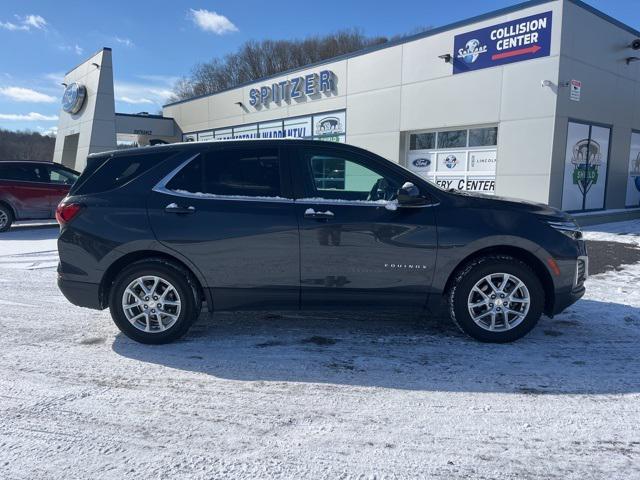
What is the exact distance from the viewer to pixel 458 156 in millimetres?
14375

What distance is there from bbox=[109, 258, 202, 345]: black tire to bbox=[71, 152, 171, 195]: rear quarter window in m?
0.78

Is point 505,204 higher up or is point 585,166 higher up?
point 585,166

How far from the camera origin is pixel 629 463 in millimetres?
2484

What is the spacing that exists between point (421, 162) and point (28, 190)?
38.6 feet

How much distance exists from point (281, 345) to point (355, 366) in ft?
2.58

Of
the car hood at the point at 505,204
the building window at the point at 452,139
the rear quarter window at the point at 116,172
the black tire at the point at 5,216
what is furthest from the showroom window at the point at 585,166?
the black tire at the point at 5,216


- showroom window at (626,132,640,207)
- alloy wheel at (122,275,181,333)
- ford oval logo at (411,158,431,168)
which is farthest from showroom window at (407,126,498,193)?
alloy wheel at (122,275,181,333)

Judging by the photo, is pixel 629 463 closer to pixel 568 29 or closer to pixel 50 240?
pixel 50 240

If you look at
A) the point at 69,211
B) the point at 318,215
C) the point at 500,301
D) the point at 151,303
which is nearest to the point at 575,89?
the point at 500,301

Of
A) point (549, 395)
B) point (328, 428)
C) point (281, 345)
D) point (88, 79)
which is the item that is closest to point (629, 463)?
point (549, 395)

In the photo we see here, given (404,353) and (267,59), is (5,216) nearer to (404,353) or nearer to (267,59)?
(404,353)

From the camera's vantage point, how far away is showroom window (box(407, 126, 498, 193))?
13.6m

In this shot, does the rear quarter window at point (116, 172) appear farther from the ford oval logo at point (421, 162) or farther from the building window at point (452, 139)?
the ford oval logo at point (421, 162)

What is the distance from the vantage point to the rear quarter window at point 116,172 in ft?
13.6
